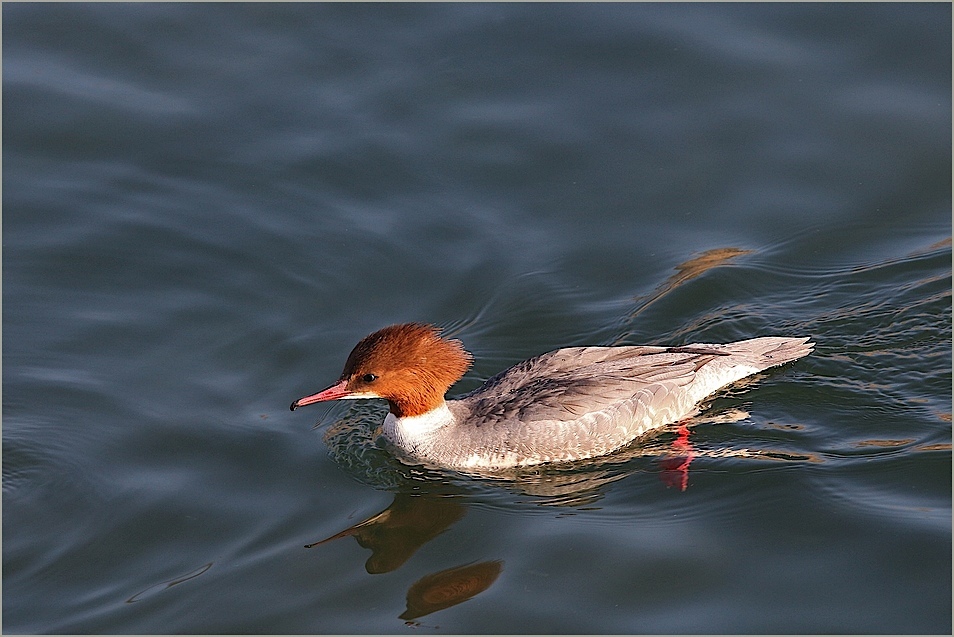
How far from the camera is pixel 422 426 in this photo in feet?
29.6

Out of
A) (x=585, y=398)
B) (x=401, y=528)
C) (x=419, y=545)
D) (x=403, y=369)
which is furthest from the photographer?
(x=585, y=398)

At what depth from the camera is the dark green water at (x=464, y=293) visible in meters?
7.60

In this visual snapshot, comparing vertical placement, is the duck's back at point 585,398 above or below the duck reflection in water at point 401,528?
above

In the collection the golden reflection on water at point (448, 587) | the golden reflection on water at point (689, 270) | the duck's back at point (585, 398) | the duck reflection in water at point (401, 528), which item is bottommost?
the golden reflection on water at point (448, 587)

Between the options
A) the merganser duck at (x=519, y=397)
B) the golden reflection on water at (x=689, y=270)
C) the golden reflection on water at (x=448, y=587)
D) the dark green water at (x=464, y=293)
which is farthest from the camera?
the golden reflection on water at (x=689, y=270)

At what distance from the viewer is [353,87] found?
499 inches

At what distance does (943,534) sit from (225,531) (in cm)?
436

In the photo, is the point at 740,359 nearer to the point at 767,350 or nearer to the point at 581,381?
the point at 767,350

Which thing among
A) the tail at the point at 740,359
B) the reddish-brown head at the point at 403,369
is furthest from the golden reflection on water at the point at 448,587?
the tail at the point at 740,359

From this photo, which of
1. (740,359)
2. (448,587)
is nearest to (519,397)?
(740,359)

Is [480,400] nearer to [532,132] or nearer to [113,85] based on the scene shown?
[532,132]

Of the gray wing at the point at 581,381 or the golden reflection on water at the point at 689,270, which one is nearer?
the gray wing at the point at 581,381

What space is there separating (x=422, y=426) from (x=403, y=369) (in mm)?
466

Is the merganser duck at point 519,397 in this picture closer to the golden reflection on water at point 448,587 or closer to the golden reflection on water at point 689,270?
the golden reflection on water at point 689,270
